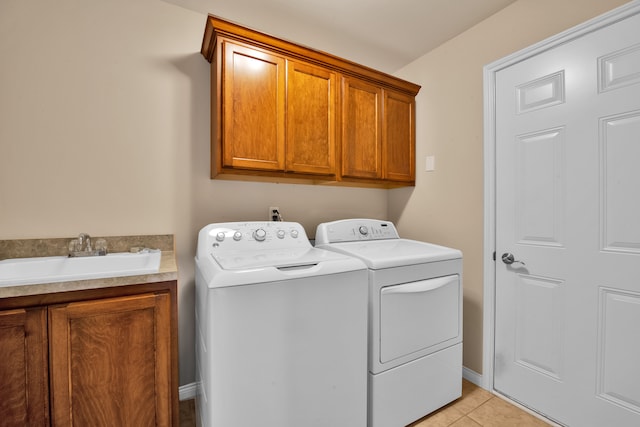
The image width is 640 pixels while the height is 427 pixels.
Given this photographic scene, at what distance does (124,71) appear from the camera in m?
1.65

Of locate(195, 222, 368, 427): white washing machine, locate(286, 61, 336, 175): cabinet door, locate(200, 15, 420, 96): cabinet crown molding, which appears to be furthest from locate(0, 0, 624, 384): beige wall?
locate(195, 222, 368, 427): white washing machine

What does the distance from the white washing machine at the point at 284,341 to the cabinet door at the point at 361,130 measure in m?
0.87

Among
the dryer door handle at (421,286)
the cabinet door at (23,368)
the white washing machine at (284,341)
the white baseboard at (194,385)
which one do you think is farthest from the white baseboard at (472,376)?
the cabinet door at (23,368)

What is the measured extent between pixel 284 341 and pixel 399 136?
178 centimetres

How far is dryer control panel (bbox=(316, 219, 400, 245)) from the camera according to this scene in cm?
197

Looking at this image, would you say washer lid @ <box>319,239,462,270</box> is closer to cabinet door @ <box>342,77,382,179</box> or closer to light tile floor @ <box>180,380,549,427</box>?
cabinet door @ <box>342,77,382,179</box>

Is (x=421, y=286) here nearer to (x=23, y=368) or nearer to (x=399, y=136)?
(x=399, y=136)

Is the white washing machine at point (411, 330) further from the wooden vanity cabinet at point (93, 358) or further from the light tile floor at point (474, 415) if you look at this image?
the wooden vanity cabinet at point (93, 358)

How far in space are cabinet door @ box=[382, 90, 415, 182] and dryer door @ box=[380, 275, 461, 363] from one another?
0.94 m

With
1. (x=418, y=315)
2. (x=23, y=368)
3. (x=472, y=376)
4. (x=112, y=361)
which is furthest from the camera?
(x=472, y=376)

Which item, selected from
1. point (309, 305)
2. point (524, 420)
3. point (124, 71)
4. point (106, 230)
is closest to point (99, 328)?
point (106, 230)

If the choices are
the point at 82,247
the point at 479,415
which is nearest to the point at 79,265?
the point at 82,247

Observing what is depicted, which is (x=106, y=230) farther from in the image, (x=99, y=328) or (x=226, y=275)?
(x=226, y=275)

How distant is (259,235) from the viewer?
1.68m
